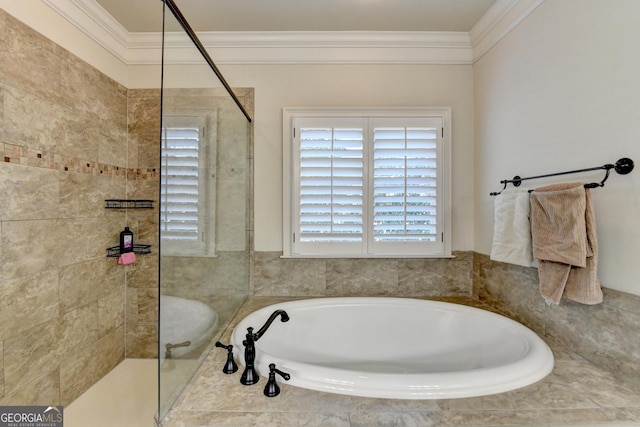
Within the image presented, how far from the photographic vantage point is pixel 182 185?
1.21 metres

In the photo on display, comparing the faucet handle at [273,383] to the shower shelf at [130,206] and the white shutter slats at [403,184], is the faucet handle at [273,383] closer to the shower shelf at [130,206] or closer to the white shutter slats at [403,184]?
the white shutter slats at [403,184]

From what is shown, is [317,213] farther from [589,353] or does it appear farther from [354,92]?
[589,353]

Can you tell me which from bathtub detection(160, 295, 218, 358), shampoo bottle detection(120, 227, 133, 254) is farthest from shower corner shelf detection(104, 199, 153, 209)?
bathtub detection(160, 295, 218, 358)

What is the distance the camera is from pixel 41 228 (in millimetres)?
1486

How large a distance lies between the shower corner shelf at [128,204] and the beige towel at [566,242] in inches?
95.6

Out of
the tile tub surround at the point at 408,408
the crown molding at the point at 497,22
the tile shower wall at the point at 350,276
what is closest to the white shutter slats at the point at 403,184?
the tile shower wall at the point at 350,276

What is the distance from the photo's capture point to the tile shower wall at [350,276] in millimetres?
2141

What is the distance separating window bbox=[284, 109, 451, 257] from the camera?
2.09 m

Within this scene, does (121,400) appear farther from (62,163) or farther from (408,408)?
(408,408)

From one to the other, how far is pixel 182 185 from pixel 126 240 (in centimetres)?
120

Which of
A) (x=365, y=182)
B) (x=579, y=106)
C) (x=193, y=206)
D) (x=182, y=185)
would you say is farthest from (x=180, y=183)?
(x=579, y=106)

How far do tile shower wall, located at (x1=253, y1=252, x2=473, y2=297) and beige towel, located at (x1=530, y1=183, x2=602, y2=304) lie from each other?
0.84m

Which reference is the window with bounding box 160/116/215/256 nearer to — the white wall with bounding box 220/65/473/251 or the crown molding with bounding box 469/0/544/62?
the white wall with bounding box 220/65/473/251

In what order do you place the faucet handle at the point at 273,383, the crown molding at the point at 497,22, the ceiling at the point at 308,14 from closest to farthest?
the faucet handle at the point at 273,383, the crown molding at the point at 497,22, the ceiling at the point at 308,14
